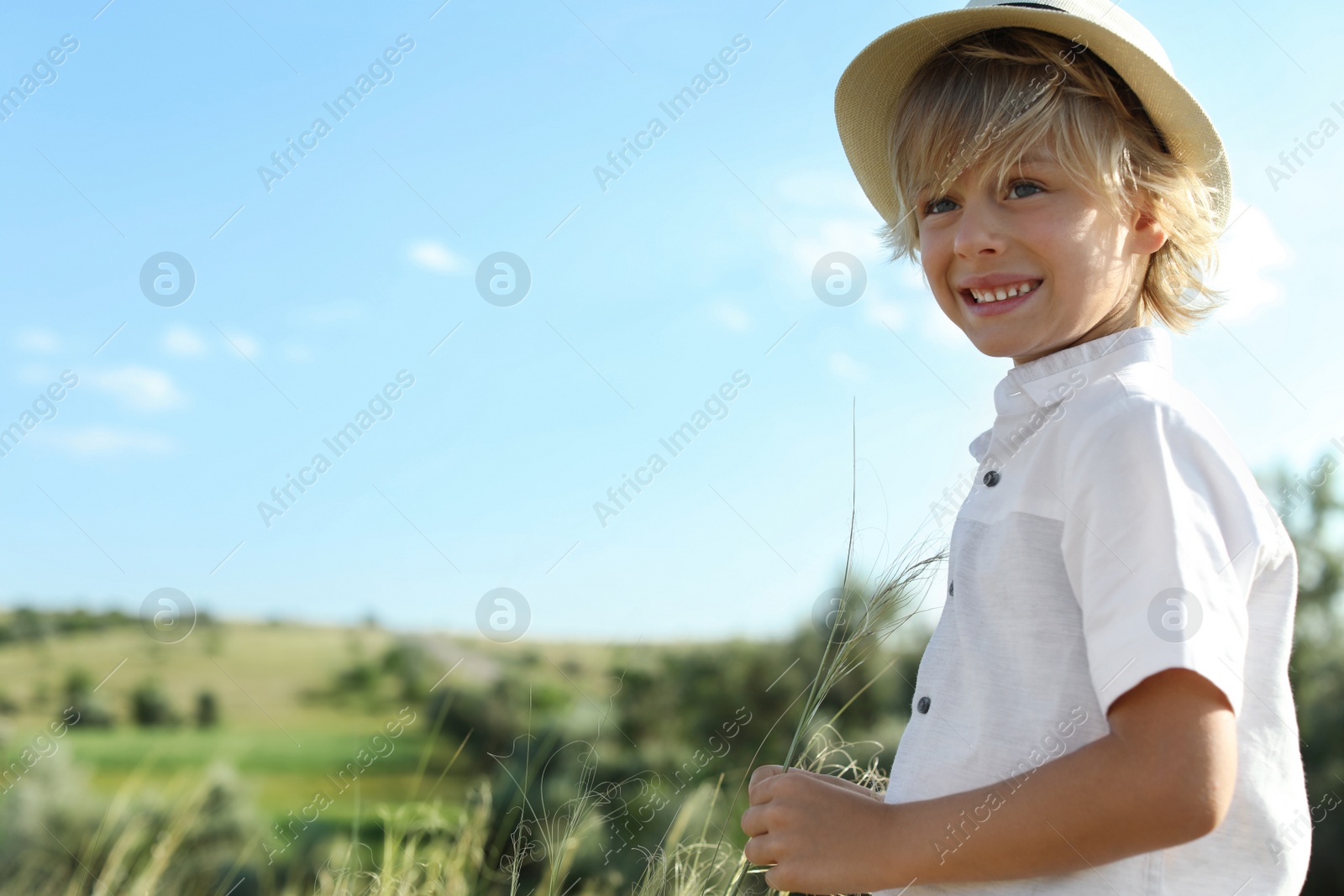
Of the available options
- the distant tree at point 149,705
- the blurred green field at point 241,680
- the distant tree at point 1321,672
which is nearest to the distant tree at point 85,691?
the blurred green field at point 241,680

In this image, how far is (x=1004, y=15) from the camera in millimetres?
1413

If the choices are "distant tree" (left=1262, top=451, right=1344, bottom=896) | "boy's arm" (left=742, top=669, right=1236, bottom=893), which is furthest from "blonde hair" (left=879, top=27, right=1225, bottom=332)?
"distant tree" (left=1262, top=451, right=1344, bottom=896)

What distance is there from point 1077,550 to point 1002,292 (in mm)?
456

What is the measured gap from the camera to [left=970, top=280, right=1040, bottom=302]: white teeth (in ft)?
4.26

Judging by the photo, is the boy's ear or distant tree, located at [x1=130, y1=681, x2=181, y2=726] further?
distant tree, located at [x1=130, y1=681, x2=181, y2=726]

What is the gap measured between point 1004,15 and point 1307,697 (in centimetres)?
1927

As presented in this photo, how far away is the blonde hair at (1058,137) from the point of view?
131 cm

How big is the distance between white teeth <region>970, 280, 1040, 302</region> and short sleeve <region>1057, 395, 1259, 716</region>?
0.32 metres

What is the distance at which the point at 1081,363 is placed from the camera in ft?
4.03

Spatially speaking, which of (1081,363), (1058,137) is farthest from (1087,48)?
(1081,363)

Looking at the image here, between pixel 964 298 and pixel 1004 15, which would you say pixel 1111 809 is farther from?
pixel 1004 15

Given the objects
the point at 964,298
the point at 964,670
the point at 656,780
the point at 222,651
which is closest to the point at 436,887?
the point at 656,780

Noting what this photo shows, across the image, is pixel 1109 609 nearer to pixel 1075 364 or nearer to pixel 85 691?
pixel 1075 364

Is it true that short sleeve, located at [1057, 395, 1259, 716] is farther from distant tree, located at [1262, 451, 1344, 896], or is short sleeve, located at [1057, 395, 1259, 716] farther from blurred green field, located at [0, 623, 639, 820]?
blurred green field, located at [0, 623, 639, 820]
